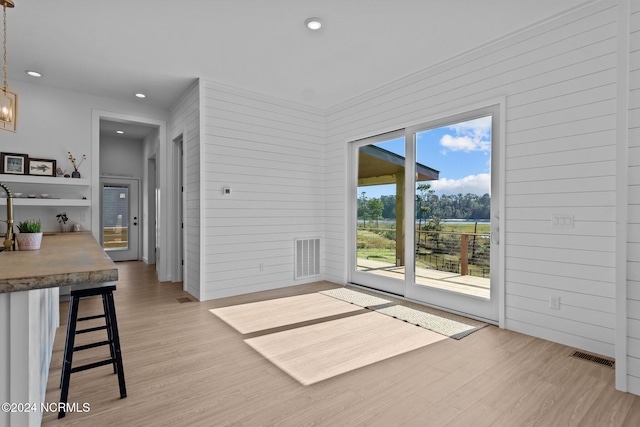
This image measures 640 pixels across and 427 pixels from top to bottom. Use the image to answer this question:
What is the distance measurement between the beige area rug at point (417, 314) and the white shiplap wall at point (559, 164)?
1.48ft

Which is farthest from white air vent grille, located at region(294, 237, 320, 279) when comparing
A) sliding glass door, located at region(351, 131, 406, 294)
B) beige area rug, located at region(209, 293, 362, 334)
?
beige area rug, located at region(209, 293, 362, 334)

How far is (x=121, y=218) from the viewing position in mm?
8102

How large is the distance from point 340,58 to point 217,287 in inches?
133

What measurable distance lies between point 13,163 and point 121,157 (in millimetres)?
3503

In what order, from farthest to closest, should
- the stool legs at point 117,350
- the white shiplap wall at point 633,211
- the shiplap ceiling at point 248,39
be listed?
the shiplap ceiling at point 248,39 → the white shiplap wall at point 633,211 → the stool legs at point 117,350

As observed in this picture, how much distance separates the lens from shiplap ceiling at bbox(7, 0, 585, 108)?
289 centimetres

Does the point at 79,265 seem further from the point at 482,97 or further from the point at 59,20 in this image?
the point at 482,97

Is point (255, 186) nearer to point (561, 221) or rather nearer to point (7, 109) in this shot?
point (7, 109)

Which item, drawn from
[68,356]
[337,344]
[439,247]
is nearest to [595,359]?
[439,247]

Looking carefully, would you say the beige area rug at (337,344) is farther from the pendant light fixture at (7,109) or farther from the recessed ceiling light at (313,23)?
the recessed ceiling light at (313,23)

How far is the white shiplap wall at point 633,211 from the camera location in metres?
2.24

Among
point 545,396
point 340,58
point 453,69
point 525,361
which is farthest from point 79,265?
point 453,69

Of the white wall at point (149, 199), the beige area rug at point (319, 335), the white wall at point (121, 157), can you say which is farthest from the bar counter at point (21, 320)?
the white wall at point (121, 157)

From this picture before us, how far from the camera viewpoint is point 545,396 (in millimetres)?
2182
